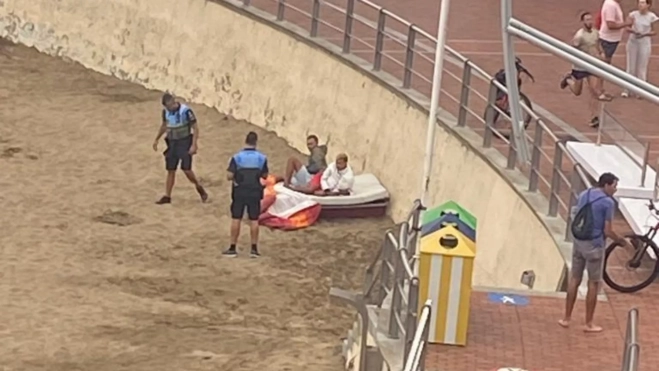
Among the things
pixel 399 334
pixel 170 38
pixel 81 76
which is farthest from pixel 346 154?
pixel 399 334

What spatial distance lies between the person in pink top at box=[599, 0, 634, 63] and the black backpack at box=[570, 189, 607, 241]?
24.8 feet

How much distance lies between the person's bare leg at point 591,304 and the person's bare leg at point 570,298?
0.10 metres

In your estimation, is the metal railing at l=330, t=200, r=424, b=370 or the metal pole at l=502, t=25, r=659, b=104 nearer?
the metal railing at l=330, t=200, r=424, b=370

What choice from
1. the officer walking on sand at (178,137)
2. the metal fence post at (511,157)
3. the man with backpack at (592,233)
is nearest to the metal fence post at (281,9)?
the officer walking on sand at (178,137)


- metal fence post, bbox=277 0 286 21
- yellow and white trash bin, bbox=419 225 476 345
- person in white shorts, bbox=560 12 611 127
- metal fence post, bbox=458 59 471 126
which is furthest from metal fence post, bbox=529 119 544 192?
metal fence post, bbox=277 0 286 21

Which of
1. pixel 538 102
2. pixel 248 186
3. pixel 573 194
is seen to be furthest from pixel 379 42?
pixel 573 194

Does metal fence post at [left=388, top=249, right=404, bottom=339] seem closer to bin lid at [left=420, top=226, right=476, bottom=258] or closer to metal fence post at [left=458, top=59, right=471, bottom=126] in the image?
bin lid at [left=420, top=226, right=476, bottom=258]

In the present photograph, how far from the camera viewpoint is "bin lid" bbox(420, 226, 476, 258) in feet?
40.7

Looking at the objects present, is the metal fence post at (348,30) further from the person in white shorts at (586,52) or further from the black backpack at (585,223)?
the black backpack at (585,223)

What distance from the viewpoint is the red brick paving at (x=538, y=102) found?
489 inches

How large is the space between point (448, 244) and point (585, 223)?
3.68 ft

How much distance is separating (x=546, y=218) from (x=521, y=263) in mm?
684

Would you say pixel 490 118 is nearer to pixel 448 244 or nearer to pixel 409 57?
pixel 409 57

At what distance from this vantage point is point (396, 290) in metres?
12.4
